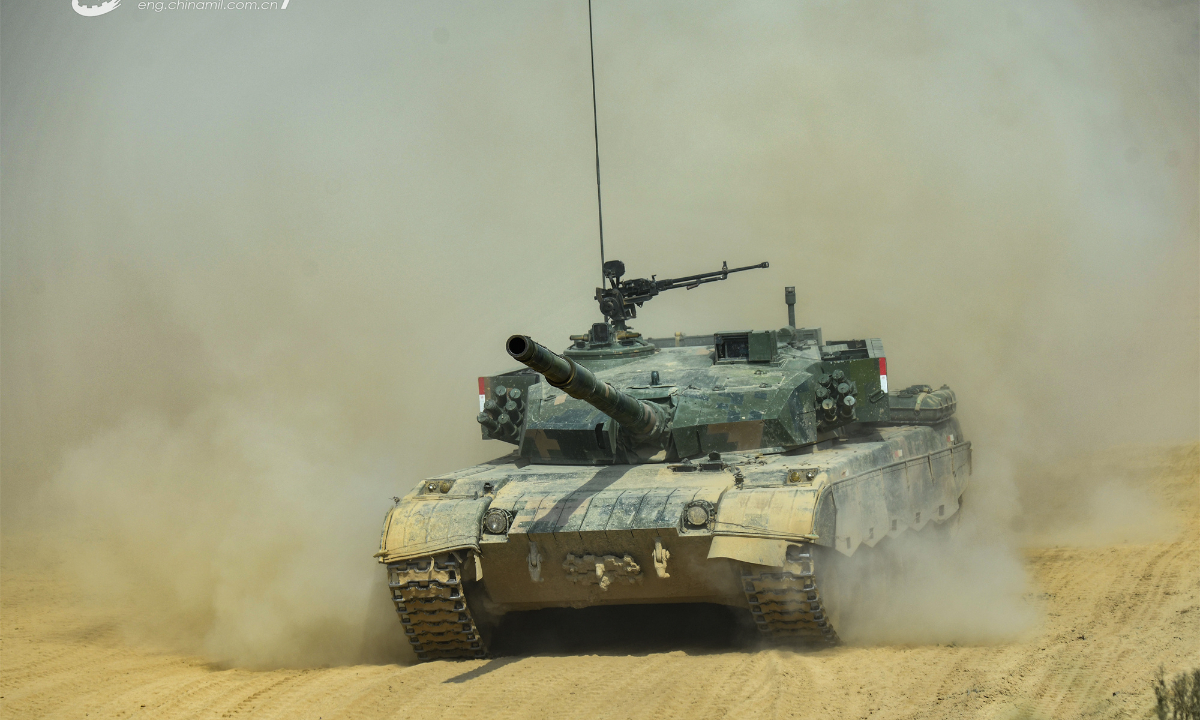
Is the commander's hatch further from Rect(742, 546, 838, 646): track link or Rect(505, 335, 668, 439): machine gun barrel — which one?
Rect(742, 546, 838, 646): track link

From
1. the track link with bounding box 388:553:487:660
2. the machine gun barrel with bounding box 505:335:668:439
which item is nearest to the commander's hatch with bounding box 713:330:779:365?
the machine gun barrel with bounding box 505:335:668:439

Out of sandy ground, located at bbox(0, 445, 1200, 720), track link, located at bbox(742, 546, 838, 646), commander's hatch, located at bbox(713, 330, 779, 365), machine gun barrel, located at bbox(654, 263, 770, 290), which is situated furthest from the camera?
machine gun barrel, located at bbox(654, 263, 770, 290)

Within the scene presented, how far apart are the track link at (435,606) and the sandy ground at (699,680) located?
18 cm

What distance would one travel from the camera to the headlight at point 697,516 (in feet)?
29.5

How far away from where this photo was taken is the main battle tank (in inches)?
354

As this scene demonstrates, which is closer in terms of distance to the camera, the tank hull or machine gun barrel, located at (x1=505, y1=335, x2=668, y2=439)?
machine gun barrel, located at (x1=505, y1=335, x2=668, y2=439)

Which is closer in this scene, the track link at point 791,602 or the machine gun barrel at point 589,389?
the machine gun barrel at point 589,389

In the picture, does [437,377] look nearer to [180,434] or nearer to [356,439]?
[356,439]

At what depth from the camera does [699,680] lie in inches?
345

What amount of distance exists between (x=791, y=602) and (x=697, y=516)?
0.96 meters

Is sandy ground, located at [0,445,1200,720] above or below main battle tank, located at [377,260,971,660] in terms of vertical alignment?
below

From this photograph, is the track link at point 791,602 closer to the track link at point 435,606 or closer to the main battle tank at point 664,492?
the main battle tank at point 664,492

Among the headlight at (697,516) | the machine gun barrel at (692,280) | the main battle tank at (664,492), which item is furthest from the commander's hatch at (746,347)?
the headlight at (697,516)

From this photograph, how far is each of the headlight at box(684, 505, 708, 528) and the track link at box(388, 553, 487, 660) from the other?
1874 millimetres
